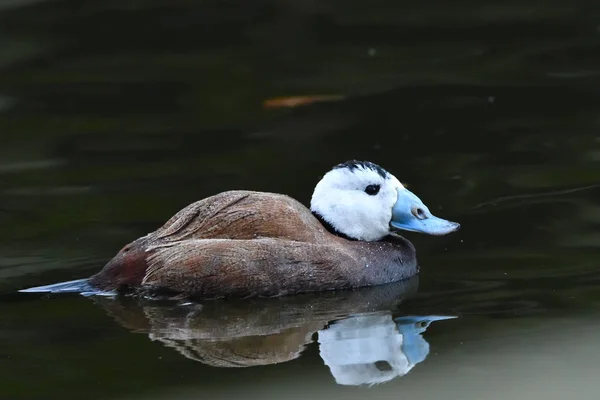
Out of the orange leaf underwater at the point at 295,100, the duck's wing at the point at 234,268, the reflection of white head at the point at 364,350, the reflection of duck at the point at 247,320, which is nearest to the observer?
the reflection of white head at the point at 364,350

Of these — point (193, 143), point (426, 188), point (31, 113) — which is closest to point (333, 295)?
point (426, 188)

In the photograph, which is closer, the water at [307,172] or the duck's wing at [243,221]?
the water at [307,172]

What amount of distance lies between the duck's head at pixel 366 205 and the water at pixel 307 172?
0.31m

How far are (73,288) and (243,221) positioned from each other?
3.37ft

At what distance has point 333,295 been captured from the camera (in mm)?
7781

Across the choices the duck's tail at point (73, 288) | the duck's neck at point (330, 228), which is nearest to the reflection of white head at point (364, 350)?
the duck's neck at point (330, 228)

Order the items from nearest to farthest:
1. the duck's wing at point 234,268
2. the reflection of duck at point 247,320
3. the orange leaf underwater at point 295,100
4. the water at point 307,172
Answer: the water at point 307,172, the reflection of duck at point 247,320, the duck's wing at point 234,268, the orange leaf underwater at point 295,100

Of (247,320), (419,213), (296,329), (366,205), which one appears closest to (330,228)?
(366,205)

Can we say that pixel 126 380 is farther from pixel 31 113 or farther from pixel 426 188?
pixel 31 113

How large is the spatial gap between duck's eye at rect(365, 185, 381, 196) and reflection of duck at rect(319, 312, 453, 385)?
1012 mm

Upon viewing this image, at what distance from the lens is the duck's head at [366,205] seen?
817 cm

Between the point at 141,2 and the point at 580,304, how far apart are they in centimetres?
906

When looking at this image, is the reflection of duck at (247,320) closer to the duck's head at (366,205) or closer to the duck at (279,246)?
the duck at (279,246)

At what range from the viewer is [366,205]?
8195 millimetres
